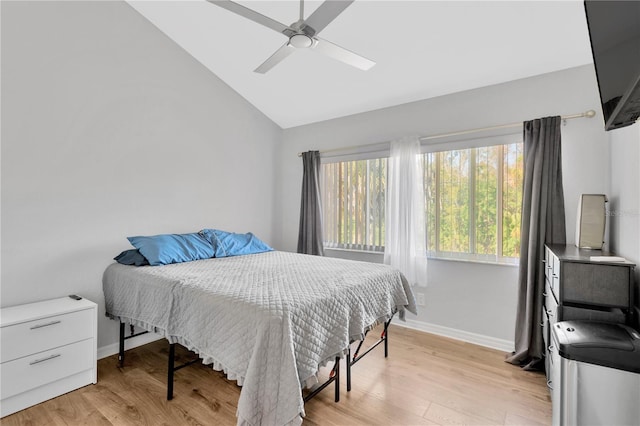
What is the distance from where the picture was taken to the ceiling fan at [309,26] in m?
1.65

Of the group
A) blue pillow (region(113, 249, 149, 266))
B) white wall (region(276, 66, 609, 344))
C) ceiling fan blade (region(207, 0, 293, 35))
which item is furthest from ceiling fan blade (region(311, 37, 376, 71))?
blue pillow (region(113, 249, 149, 266))

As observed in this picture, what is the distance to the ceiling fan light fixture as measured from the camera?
186 centimetres

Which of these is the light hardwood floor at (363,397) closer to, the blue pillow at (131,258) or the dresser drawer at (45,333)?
the dresser drawer at (45,333)

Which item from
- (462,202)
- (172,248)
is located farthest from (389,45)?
(172,248)

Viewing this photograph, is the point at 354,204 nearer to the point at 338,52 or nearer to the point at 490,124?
the point at 490,124

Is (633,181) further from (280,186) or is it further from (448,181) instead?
(280,186)

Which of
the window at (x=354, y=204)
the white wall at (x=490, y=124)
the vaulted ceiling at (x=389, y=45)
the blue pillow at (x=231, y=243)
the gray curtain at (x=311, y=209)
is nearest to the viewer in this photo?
the vaulted ceiling at (x=389, y=45)

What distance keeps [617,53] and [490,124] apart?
1.88 m

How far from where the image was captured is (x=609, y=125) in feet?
4.76

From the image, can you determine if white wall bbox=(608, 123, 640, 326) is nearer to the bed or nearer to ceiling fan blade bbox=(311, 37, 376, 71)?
the bed

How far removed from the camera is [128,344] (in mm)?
2805

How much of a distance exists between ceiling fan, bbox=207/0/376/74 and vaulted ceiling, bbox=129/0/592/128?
0.57 m

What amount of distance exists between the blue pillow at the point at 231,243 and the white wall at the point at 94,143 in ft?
0.99

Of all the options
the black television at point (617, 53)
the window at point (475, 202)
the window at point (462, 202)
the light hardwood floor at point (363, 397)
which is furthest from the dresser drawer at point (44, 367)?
the black television at point (617, 53)
